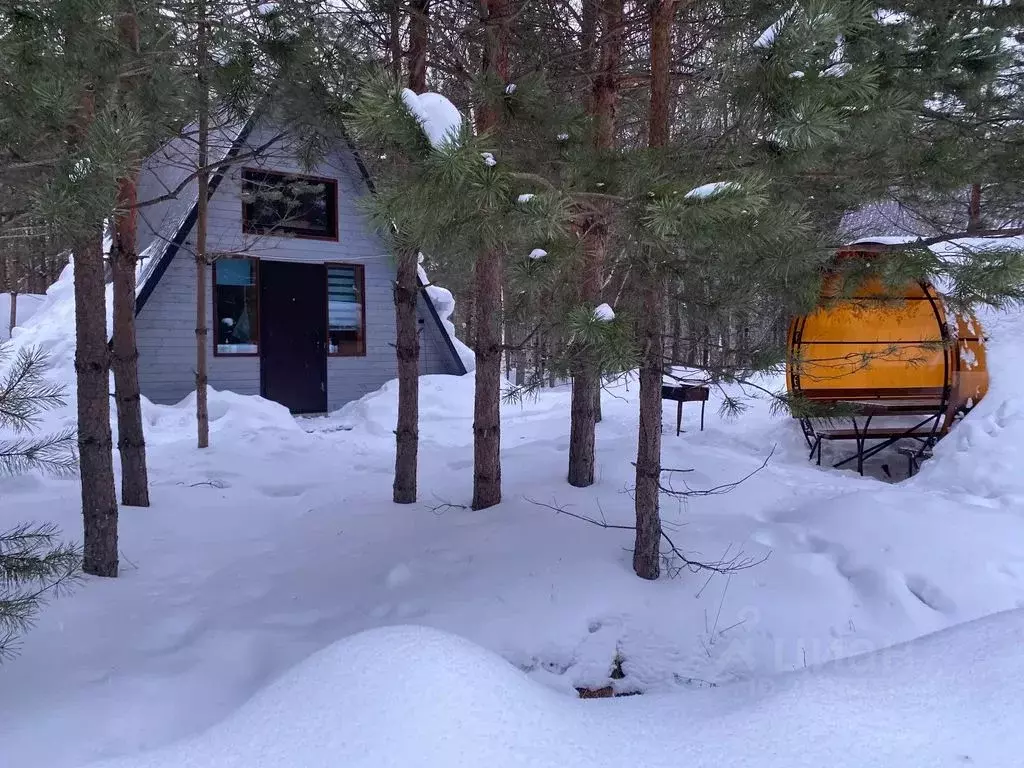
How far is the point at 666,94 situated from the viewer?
4.22 m

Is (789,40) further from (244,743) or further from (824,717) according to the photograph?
(244,743)

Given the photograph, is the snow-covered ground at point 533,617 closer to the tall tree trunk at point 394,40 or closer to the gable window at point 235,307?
the gable window at point 235,307

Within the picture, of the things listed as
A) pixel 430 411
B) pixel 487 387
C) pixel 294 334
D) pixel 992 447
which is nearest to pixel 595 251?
pixel 487 387

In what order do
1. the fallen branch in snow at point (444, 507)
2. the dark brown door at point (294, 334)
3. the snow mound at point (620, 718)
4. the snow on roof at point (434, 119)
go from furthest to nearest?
1. the dark brown door at point (294, 334)
2. the fallen branch in snow at point (444, 507)
3. the snow on roof at point (434, 119)
4. the snow mound at point (620, 718)

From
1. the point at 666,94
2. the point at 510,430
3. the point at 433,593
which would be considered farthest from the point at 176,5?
the point at 510,430

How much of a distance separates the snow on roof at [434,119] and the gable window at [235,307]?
33.3 feet

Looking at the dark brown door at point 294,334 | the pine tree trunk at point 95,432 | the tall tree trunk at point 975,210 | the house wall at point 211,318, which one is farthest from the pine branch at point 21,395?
the tall tree trunk at point 975,210

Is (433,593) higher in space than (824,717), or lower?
lower

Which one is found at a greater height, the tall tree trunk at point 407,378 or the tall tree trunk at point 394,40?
the tall tree trunk at point 394,40

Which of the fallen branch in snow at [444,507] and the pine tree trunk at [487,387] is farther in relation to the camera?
Answer: the fallen branch in snow at [444,507]

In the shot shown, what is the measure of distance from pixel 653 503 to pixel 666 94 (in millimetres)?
2537

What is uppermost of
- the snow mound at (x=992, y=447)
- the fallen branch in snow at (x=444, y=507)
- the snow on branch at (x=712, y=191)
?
the snow on branch at (x=712, y=191)

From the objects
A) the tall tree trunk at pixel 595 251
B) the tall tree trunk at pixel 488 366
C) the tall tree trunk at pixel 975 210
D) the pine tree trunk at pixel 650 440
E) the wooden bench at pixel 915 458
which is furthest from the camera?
the tall tree trunk at pixel 975 210

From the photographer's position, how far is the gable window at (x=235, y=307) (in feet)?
38.2
